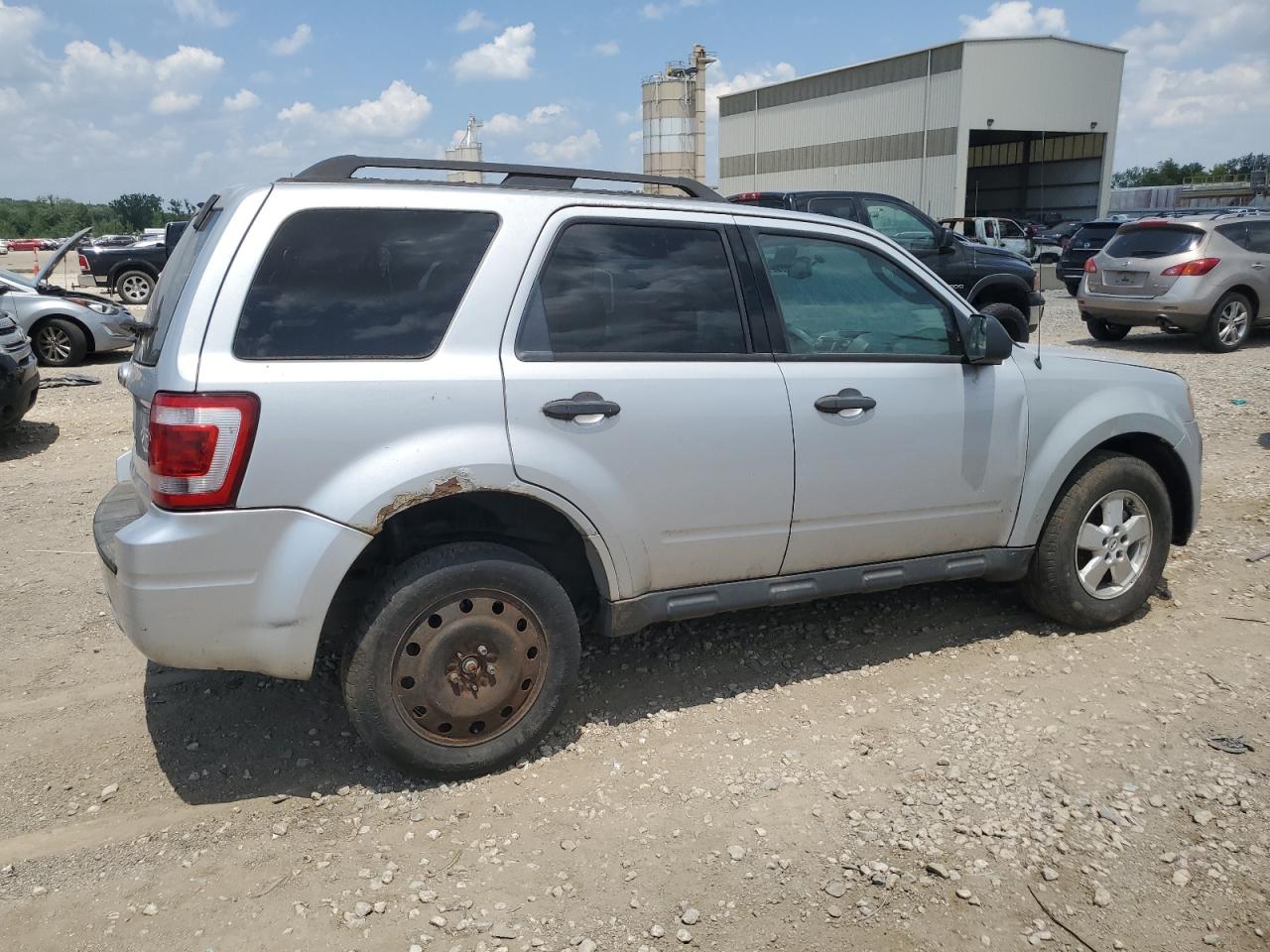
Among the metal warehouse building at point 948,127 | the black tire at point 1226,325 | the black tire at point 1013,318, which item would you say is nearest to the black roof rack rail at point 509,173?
the black tire at point 1013,318

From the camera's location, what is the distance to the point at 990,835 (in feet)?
10.0

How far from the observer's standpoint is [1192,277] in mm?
12250

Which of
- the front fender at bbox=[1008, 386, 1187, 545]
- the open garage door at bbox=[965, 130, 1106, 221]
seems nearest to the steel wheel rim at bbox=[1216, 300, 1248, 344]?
the front fender at bbox=[1008, 386, 1187, 545]

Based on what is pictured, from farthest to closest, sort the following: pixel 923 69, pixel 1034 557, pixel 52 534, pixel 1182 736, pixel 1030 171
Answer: pixel 1030 171, pixel 923 69, pixel 52 534, pixel 1034 557, pixel 1182 736

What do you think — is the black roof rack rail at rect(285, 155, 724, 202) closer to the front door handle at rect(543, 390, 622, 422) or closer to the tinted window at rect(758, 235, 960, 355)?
the tinted window at rect(758, 235, 960, 355)

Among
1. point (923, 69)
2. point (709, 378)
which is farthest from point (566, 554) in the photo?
point (923, 69)

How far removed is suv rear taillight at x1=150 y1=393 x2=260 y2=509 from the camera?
112 inches

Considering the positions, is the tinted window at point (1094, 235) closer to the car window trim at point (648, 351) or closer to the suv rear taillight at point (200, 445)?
the car window trim at point (648, 351)

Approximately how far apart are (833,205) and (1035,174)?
161 feet

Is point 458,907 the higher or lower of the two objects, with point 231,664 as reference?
lower

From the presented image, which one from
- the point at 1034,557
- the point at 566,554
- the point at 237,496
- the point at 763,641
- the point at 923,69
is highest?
the point at 923,69

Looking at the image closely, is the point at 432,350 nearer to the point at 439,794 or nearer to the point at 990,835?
the point at 439,794

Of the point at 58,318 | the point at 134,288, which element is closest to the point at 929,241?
the point at 58,318

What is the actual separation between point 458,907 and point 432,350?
1.68m
